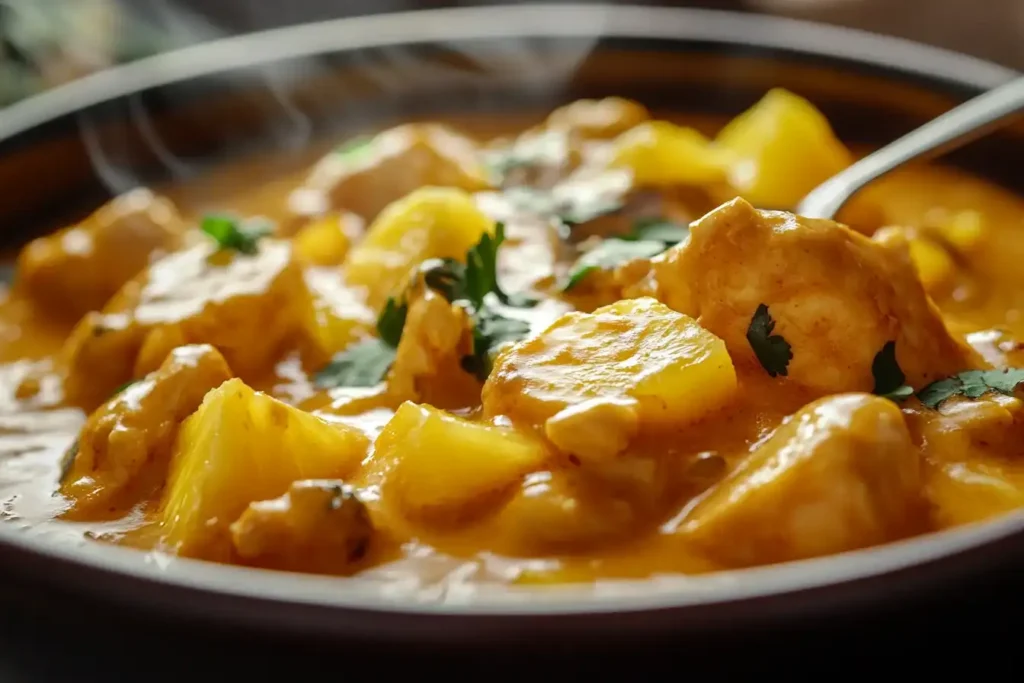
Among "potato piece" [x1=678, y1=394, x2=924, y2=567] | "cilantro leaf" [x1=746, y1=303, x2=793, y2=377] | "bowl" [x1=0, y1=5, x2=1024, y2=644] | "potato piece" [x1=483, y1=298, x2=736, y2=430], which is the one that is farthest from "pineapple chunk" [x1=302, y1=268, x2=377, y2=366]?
"bowl" [x1=0, y1=5, x2=1024, y2=644]

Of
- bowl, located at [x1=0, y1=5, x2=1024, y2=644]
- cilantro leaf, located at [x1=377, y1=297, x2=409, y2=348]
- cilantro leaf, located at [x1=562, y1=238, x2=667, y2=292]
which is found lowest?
cilantro leaf, located at [x1=377, y1=297, x2=409, y2=348]

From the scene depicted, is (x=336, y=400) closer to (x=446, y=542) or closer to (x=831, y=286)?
(x=446, y=542)

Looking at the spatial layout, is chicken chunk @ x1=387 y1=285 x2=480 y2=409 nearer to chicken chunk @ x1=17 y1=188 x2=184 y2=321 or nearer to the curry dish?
the curry dish

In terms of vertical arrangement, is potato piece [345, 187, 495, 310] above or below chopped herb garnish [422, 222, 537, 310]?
above

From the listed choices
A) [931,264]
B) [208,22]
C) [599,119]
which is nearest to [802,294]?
[931,264]

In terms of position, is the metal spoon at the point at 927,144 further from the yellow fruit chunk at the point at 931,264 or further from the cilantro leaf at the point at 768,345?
the cilantro leaf at the point at 768,345

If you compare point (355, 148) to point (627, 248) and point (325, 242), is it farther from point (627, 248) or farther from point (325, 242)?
point (627, 248)
